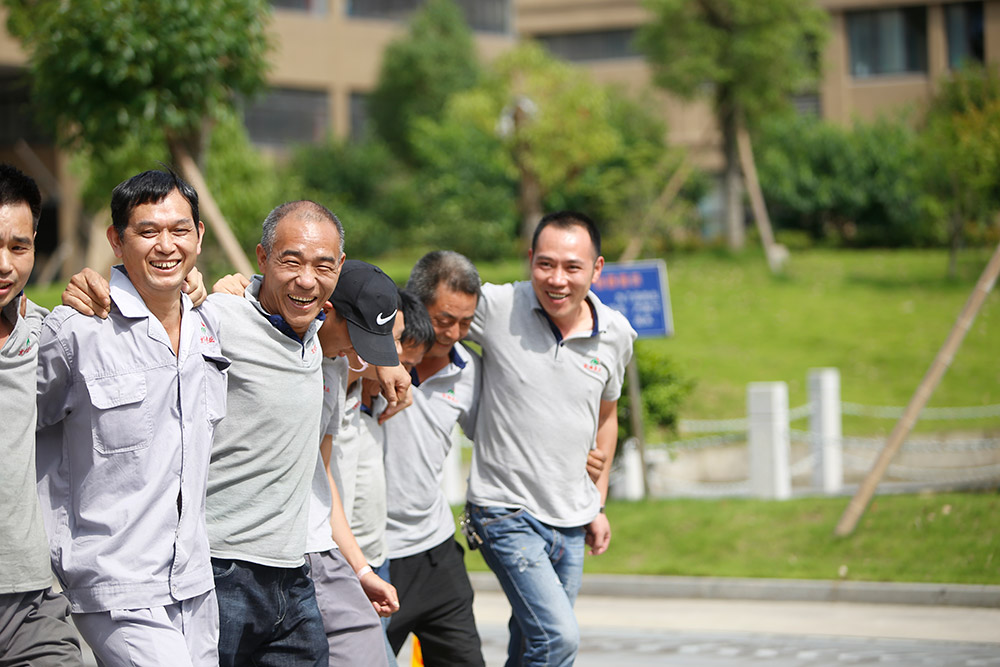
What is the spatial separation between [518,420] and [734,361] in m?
16.7

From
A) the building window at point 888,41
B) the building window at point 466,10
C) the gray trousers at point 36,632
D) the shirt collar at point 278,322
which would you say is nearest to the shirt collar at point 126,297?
the shirt collar at point 278,322

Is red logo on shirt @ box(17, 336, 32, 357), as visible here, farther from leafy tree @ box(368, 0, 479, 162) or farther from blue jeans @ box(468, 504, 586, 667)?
leafy tree @ box(368, 0, 479, 162)

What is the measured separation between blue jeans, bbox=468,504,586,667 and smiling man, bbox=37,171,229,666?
1732 mm

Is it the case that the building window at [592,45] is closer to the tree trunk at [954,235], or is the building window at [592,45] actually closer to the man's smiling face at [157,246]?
the tree trunk at [954,235]

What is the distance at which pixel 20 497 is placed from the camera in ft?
10.1

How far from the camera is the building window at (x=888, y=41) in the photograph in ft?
146

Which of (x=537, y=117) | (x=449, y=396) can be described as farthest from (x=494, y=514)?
(x=537, y=117)

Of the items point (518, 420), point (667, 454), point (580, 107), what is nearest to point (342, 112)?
point (580, 107)

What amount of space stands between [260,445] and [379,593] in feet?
2.89

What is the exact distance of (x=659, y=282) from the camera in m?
12.0

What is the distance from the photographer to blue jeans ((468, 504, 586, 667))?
15.9ft

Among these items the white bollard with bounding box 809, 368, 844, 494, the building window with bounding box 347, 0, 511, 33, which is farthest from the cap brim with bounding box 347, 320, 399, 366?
the building window with bounding box 347, 0, 511, 33

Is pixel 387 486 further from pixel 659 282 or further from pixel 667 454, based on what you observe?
pixel 667 454

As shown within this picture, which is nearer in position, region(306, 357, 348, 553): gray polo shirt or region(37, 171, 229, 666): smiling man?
region(37, 171, 229, 666): smiling man
